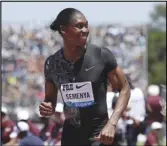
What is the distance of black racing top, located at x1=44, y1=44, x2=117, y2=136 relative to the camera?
632cm

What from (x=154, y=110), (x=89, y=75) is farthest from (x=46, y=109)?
(x=154, y=110)

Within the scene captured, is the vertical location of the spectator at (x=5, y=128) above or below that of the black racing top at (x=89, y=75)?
below

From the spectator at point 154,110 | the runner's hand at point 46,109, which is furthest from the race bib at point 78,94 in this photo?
the spectator at point 154,110

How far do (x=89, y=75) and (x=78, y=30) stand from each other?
44 cm

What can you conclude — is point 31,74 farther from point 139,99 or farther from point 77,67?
point 77,67

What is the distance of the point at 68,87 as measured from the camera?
650 cm

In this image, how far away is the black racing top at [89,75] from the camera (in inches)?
249

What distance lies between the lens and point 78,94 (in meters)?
6.55

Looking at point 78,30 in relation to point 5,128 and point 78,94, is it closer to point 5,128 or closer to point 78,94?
point 78,94

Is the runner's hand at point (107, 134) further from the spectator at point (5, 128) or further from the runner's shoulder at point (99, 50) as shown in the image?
the spectator at point (5, 128)

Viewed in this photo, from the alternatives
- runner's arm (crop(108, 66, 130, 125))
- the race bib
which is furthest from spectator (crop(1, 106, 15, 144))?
runner's arm (crop(108, 66, 130, 125))

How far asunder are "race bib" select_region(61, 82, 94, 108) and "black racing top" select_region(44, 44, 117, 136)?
1.4 inches

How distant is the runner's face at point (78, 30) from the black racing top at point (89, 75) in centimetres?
17

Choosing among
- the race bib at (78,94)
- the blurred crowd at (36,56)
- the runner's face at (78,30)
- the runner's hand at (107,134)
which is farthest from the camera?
the blurred crowd at (36,56)
